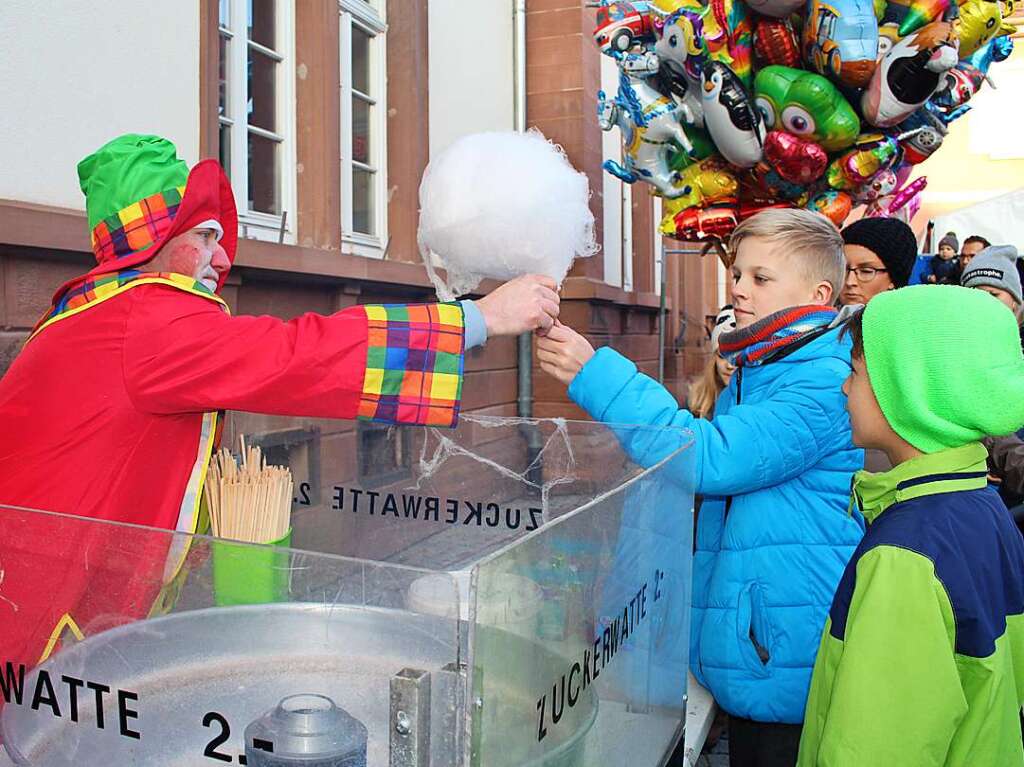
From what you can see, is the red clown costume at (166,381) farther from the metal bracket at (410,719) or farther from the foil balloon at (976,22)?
the foil balloon at (976,22)

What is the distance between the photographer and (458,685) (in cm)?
78

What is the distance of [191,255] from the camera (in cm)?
155

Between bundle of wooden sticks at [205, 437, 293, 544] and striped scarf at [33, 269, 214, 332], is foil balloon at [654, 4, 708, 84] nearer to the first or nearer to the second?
bundle of wooden sticks at [205, 437, 293, 544]

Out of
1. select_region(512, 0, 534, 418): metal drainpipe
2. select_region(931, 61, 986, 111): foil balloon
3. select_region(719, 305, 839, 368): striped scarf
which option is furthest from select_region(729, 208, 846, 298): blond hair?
select_region(512, 0, 534, 418): metal drainpipe

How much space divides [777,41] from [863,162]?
0.61 metres

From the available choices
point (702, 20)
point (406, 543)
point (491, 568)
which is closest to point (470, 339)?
point (406, 543)

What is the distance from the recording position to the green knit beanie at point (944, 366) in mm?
1374

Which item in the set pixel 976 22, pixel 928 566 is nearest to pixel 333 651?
pixel 928 566

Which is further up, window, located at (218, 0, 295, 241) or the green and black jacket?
window, located at (218, 0, 295, 241)

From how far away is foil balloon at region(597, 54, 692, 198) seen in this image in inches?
165

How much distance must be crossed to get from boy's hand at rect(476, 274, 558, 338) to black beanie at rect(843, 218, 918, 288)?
168 cm

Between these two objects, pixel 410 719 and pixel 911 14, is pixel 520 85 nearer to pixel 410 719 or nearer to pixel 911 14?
pixel 911 14

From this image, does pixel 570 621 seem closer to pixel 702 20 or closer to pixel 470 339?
pixel 470 339

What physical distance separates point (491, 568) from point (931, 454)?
36.4 inches
